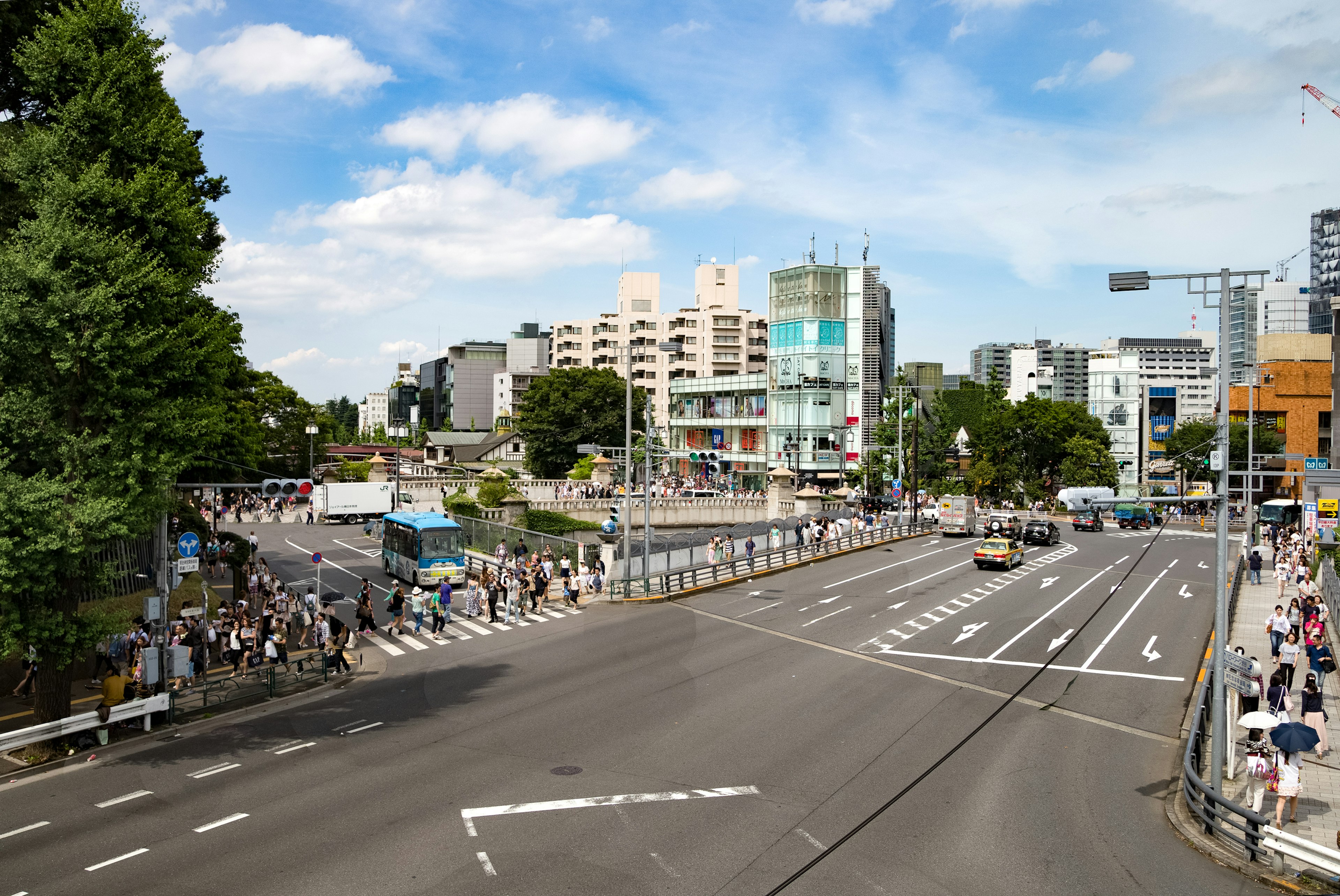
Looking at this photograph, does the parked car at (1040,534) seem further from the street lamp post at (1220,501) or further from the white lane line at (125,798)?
the white lane line at (125,798)

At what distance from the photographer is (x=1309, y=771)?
16.1m

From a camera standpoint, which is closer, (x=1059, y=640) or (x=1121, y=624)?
(x=1059, y=640)

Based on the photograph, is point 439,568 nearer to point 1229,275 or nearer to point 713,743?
point 713,743

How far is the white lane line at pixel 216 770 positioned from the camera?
14953 millimetres

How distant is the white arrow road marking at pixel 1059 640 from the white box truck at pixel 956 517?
2844 centimetres

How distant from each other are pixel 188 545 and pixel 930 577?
1186 inches

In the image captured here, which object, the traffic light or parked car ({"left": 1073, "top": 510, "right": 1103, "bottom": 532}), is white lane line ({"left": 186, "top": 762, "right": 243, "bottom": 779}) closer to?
the traffic light

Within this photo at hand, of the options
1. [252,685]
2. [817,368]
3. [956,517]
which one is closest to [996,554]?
[956,517]

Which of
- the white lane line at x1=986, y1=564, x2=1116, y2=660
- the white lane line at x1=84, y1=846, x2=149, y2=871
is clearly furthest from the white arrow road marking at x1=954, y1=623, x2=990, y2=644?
the white lane line at x1=84, y1=846, x2=149, y2=871

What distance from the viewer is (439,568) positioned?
1401 inches

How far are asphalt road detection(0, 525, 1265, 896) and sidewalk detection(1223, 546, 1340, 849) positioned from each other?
1.41 metres

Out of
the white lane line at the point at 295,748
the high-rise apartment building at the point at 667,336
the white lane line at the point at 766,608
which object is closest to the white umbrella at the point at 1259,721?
the white lane line at the point at 295,748

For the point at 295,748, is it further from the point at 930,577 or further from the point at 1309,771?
the point at 930,577

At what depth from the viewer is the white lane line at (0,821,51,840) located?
1240 centimetres
